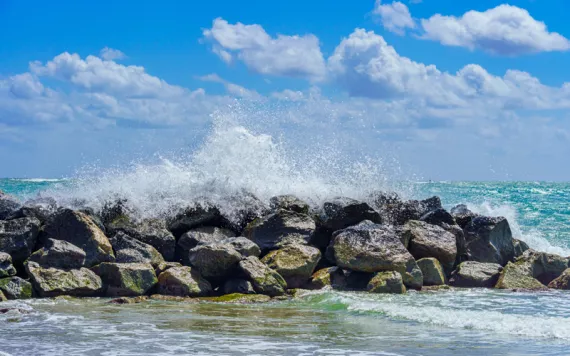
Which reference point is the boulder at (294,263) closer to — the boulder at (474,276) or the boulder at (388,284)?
the boulder at (388,284)

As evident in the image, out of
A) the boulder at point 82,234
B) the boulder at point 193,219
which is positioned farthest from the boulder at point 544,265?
the boulder at point 82,234

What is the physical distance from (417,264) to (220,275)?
3.73 metres

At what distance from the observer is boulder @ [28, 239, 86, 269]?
12.3 metres

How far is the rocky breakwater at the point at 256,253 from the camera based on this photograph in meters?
12.3

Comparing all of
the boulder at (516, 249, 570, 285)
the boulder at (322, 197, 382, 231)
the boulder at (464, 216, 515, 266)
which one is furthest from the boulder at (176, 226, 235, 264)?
the boulder at (516, 249, 570, 285)

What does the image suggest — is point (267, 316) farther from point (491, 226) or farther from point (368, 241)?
point (491, 226)

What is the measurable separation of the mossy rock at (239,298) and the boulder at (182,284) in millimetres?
226

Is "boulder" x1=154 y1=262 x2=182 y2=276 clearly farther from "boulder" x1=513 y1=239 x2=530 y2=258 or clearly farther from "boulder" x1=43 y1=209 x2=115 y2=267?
"boulder" x1=513 y1=239 x2=530 y2=258

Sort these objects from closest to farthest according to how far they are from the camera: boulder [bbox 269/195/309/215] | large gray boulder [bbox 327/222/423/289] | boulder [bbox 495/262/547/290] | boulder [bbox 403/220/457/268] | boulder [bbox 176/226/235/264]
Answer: large gray boulder [bbox 327/222/423/289]
boulder [bbox 495/262/547/290]
boulder [bbox 176/226/235/264]
boulder [bbox 403/220/457/268]
boulder [bbox 269/195/309/215]

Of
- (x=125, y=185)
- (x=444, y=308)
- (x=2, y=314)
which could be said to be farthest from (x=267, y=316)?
(x=125, y=185)

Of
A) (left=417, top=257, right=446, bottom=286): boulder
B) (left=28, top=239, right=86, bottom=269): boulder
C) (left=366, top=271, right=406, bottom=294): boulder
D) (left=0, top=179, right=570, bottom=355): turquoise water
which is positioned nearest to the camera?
(left=0, top=179, right=570, bottom=355): turquoise water

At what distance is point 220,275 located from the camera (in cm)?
1259

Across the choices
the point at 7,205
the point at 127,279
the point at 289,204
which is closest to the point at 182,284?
the point at 127,279

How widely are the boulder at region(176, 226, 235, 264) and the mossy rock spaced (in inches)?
76.4
